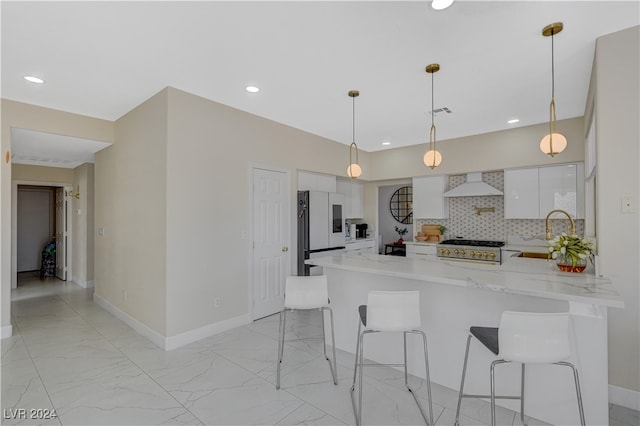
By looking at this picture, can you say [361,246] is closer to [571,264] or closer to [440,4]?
[571,264]

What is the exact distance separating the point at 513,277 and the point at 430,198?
12.9ft

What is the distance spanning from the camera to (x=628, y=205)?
232cm

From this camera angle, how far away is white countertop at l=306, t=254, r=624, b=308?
1.81m

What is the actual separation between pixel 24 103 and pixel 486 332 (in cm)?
533

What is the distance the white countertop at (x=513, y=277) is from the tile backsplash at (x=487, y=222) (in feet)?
8.38

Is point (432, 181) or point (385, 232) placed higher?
point (432, 181)

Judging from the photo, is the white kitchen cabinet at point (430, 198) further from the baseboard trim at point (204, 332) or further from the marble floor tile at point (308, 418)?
the marble floor tile at point (308, 418)

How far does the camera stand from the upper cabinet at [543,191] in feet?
14.8

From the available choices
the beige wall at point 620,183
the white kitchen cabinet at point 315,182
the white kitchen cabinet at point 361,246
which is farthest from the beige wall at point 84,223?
the beige wall at point 620,183

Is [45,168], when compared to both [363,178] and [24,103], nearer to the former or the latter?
[24,103]

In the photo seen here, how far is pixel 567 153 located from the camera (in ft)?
14.6

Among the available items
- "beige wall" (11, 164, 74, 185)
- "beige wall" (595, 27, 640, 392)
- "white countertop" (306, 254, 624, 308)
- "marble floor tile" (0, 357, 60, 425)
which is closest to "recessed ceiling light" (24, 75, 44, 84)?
"marble floor tile" (0, 357, 60, 425)

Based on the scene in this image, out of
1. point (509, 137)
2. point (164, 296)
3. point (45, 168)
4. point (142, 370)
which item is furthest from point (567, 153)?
point (45, 168)

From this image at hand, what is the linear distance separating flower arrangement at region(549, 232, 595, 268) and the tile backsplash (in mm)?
3082
